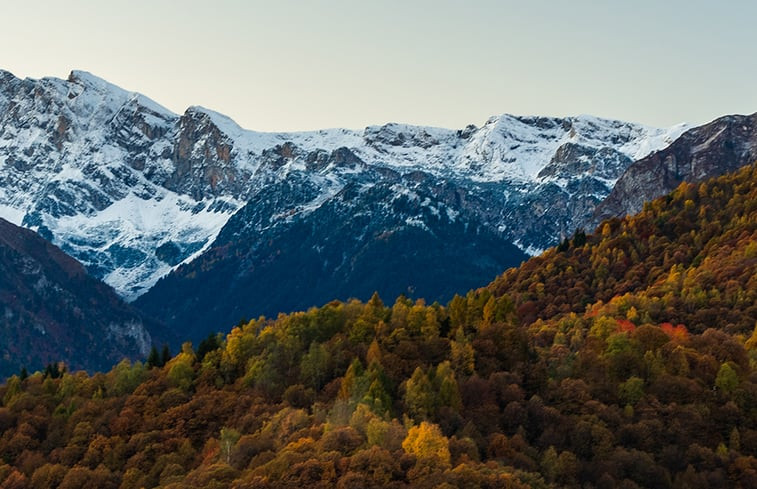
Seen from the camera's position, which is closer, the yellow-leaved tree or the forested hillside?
the yellow-leaved tree

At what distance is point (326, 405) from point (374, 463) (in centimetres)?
3726

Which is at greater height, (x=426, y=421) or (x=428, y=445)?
(x=426, y=421)

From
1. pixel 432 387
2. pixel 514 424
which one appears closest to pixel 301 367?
pixel 432 387

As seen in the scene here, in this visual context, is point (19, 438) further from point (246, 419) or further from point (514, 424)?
point (514, 424)

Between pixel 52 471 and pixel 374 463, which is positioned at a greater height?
pixel 374 463

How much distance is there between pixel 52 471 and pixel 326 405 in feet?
143

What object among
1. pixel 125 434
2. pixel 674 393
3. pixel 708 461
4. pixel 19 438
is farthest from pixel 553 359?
pixel 19 438

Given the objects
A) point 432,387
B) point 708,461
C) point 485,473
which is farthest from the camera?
point 432,387

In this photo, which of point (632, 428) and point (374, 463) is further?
point (632, 428)

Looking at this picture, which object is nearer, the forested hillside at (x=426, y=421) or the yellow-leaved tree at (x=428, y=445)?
the yellow-leaved tree at (x=428, y=445)

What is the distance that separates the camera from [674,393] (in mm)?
177375

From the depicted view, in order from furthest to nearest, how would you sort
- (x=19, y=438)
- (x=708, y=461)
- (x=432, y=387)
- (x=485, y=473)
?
1. (x=19, y=438)
2. (x=432, y=387)
3. (x=708, y=461)
4. (x=485, y=473)

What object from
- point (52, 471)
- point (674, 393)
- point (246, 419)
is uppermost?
point (674, 393)

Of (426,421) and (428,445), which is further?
(426,421)
